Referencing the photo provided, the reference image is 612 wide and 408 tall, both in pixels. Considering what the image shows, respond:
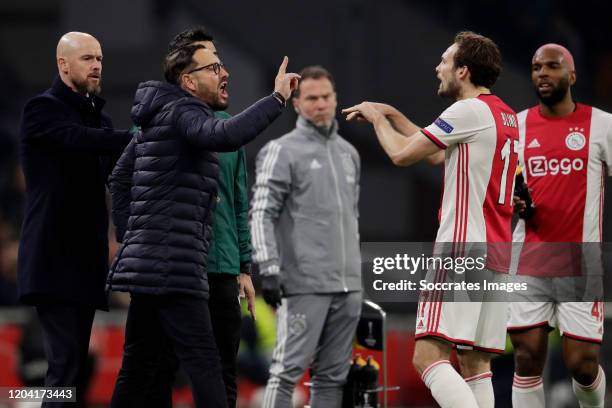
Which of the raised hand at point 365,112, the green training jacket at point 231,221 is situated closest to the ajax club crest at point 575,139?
the raised hand at point 365,112

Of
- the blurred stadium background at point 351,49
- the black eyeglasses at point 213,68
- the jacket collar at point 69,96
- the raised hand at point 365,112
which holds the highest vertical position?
the blurred stadium background at point 351,49

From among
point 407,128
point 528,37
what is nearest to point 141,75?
point 528,37

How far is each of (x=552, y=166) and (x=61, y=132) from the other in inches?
94.5

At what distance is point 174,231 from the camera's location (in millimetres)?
4480

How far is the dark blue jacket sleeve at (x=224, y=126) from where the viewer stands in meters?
4.41

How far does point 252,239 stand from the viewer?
19.7 feet

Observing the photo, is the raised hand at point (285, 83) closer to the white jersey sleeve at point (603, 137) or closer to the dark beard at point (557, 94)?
the dark beard at point (557, 94)

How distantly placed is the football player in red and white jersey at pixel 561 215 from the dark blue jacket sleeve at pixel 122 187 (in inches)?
80.0

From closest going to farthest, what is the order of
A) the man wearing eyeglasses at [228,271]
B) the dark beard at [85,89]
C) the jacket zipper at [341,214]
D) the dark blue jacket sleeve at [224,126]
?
the dark blue jacket sleeve at [224,126] < the man wearing eyeglasses at [228,271] < the dark beard at [85,89] < the jacket zipper at [341,214]

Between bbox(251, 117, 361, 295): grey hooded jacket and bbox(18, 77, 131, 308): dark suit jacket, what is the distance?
1.17 m

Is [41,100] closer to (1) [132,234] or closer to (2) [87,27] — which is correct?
(1) [132,234]

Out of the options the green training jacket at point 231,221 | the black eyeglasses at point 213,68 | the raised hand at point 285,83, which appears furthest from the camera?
the green training jacket at point 231,221

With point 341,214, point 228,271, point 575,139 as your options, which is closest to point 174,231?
point 228,271

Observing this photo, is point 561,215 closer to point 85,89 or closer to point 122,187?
point 122,187
